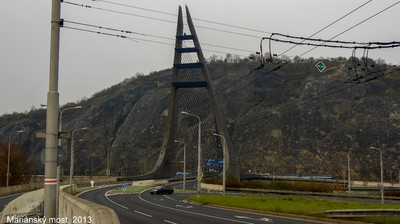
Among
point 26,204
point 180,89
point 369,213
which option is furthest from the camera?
point 180,89

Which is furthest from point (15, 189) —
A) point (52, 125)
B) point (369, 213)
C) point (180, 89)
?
point (52, 125)

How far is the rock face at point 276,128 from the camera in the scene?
120 m

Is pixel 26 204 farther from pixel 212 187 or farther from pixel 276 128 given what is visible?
pixel 276 128

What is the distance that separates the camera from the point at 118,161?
137m

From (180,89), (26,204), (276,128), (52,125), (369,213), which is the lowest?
(26,204)

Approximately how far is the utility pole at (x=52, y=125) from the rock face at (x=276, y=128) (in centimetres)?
9854

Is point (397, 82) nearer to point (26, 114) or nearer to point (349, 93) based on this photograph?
point (349, 93)

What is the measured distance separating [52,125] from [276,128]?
410ft

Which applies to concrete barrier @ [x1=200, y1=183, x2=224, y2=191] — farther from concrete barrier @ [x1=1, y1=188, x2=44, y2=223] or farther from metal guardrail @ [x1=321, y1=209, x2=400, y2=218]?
metal guardrail @ [x1=321, y1=209, x2=400, y2=218]

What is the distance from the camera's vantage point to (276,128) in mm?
132125

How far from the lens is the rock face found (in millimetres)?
120000

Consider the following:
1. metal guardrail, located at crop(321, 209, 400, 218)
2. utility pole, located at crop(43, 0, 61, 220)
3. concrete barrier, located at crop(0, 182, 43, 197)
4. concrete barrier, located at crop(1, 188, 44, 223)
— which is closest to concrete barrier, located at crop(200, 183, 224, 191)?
concrete barrier, located at crop(0, 182, 43, 197)

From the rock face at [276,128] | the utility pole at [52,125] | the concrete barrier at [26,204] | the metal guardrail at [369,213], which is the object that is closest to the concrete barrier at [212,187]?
the concrete barrier at [26,204]

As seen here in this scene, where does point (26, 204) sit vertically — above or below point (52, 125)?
below
